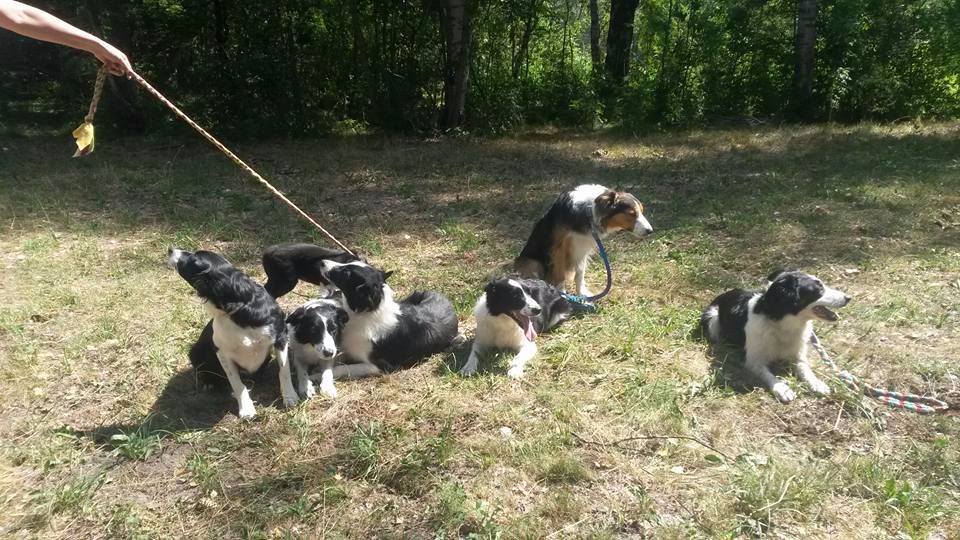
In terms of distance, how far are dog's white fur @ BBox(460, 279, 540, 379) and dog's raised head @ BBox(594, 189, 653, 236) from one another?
1.49 m

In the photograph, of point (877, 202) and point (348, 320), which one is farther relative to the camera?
point (877, 202)

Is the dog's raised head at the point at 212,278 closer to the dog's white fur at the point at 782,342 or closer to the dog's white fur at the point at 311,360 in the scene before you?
the dog's white fur at the point at 311,360

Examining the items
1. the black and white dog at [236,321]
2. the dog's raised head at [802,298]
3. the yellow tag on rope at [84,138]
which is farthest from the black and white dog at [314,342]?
the dog's raised head at [802,298]

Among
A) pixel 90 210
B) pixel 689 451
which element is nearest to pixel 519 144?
pixel 90 210

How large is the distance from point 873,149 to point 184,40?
42.6ft

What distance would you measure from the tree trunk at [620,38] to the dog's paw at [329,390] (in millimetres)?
13571

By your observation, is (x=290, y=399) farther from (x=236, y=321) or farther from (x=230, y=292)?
(x=230, y=292)

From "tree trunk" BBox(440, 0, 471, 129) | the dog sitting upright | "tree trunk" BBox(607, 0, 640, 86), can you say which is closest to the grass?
the dog sitting upright

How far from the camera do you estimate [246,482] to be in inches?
148

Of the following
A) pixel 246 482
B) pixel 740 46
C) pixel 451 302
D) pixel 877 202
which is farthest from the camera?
pixel 740 46

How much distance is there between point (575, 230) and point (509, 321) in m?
1.52

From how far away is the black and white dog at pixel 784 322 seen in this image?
454 cm

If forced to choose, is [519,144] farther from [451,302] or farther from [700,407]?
[700,407]

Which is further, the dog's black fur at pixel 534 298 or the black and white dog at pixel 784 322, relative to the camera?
the dog's black fur at pixel 534 298
